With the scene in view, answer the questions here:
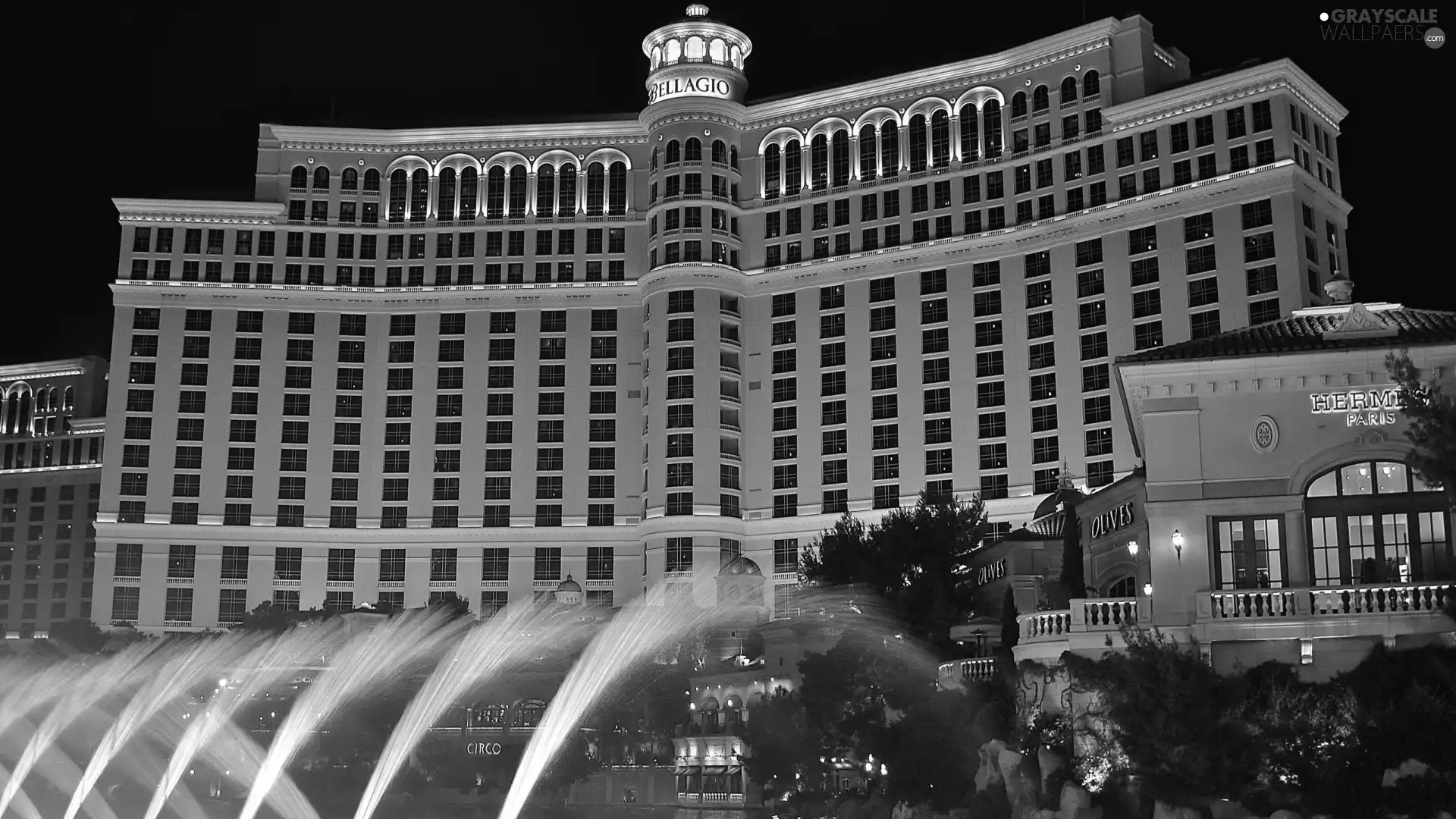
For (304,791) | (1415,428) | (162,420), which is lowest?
(304,791)

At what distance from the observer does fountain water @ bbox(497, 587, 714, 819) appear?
83125mm

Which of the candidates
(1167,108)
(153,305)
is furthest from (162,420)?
(1167,108)

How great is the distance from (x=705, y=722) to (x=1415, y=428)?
5315 cm

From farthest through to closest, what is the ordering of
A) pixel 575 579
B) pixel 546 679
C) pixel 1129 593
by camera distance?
pixel 575 579
pixel 546 679
pixel 1129 593

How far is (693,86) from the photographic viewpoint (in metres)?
130

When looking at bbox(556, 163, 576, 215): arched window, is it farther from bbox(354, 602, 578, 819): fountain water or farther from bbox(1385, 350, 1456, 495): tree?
bbox(1385, 350, 1456, 495): tree

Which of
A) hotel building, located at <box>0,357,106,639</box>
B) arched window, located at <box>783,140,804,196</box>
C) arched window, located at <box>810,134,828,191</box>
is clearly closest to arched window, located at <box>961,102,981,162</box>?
arched window, located at <box>810,134,828,191</box>

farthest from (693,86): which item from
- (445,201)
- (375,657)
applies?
(375,657)

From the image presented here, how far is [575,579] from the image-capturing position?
12700cm

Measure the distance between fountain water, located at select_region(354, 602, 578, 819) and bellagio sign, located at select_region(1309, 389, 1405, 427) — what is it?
5412 centimetres

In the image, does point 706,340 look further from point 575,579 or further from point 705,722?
point 705,722

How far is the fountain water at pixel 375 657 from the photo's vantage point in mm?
103394

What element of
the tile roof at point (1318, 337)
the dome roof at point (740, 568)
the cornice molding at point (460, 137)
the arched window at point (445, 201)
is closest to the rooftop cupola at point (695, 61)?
the cornice molding at point (460, 137)

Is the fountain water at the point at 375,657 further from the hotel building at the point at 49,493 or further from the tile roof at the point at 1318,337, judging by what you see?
the tile roof at the point at 1318,337
